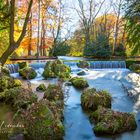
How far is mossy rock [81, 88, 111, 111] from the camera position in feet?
44.8

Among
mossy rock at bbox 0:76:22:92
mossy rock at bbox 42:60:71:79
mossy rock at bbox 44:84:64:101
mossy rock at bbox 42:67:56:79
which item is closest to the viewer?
mossy rock at bbox 44:84:64:101

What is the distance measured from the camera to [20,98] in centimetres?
1389

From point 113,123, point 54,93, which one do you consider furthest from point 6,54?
point 54,93

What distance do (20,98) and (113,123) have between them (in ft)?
15.0

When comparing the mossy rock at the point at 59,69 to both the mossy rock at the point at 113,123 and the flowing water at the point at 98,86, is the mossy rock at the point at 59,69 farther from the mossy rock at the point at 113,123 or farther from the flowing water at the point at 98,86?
the mossy rock at the point at 113,123

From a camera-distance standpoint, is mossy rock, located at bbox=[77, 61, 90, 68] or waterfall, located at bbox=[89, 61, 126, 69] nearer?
mossy rock, located at bbox=[77, 61, 90, 68]

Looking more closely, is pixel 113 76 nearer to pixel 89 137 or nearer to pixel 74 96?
pixel 74 96

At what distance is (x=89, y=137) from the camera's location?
10.4 metres

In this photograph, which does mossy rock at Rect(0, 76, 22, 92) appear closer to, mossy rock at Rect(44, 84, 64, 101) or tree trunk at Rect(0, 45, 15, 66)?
mossy rock at Rect(44, 84, 64, 101)

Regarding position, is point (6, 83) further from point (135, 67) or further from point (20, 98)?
point (135, 67)

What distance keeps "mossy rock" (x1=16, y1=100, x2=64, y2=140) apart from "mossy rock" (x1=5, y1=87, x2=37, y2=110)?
3246mm

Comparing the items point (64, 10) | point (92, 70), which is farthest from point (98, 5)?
point (92, 70)

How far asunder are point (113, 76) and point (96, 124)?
1270 centimetres

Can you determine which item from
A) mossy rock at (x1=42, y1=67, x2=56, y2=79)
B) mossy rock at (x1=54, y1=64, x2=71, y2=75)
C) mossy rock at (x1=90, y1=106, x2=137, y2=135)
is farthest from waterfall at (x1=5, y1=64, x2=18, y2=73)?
mossy rock at (x1=90, y1=106, x2=137, y2=135)
